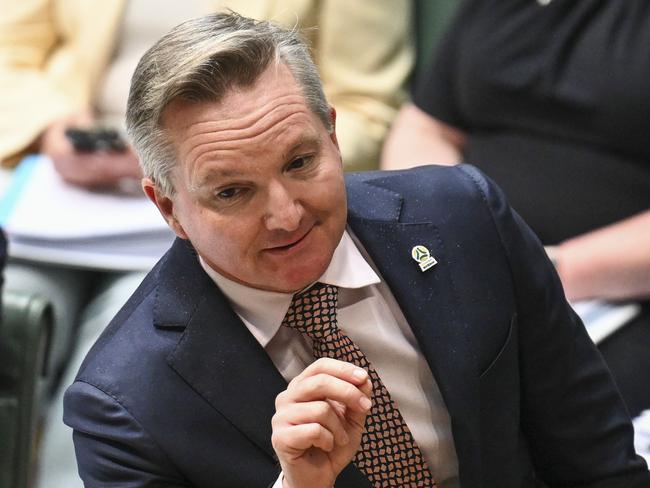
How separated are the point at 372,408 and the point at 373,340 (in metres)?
0.09

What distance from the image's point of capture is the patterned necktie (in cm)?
139

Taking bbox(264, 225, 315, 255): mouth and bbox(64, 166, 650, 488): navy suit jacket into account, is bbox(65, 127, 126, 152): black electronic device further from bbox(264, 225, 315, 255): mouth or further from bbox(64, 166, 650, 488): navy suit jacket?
bbox(264, 225, 315, 255): mouth

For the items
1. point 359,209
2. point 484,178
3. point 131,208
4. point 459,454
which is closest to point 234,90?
point 359,209

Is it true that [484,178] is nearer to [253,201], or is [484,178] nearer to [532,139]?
[253,201]

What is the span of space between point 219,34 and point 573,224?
967 mm

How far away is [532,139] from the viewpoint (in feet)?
7.01

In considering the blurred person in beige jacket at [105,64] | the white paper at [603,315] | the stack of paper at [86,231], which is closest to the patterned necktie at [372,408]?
the white paper at [603,315]

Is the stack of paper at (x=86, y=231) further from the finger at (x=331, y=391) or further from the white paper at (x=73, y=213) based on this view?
the finger at (x=331, y=391)

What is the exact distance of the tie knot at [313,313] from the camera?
1385 mm

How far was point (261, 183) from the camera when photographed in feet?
4.19

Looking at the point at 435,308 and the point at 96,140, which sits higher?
the point at 435,308

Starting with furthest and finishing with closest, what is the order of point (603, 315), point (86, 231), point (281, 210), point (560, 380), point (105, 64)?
1. point (105, 64)
2. point (86, 231)
3. point (603, 315)
4. point (560, 380)
5. point (281, 210)

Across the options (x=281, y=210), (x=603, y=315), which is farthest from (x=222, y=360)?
(x=603, y=315)

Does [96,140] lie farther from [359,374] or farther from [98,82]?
[359,374]
